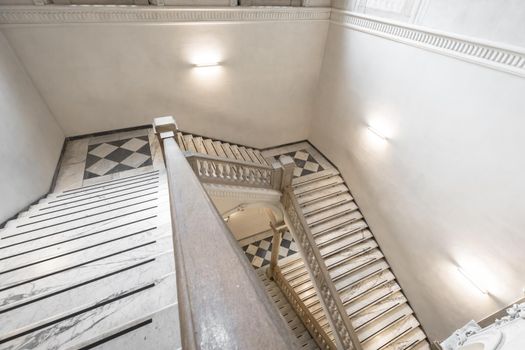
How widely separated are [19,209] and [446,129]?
21.4ft

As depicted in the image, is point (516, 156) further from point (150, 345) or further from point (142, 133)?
point (142, 133)

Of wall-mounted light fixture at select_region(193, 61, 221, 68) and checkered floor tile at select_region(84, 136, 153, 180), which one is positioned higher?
wall-mounted light fixture at select_region(193, 61, 221, 68)

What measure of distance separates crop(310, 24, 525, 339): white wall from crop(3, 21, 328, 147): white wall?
1.12 m

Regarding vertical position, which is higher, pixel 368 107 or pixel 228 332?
pixel 368 107

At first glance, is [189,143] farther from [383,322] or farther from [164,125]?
[383,322]

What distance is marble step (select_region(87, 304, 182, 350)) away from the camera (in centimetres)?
143

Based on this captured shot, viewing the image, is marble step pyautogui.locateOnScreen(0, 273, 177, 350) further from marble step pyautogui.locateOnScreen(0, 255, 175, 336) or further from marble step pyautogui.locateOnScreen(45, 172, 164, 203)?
marble step pyautogui.locateOnScreen(45, 172, 164, 203)

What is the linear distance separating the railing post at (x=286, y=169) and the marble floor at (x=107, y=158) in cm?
251

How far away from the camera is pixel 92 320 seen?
1584 mm

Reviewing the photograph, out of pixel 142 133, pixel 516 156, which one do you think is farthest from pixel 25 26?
pixel 516 156

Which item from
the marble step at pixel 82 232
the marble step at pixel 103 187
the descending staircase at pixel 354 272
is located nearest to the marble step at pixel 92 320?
the marble step at pixel 82 232

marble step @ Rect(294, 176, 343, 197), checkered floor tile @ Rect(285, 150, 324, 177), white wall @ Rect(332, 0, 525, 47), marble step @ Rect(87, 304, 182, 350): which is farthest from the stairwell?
white wall @ Rect(332, 0, 525, 47)

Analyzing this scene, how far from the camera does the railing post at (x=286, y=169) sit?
218 inches

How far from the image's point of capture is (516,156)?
3.28m
